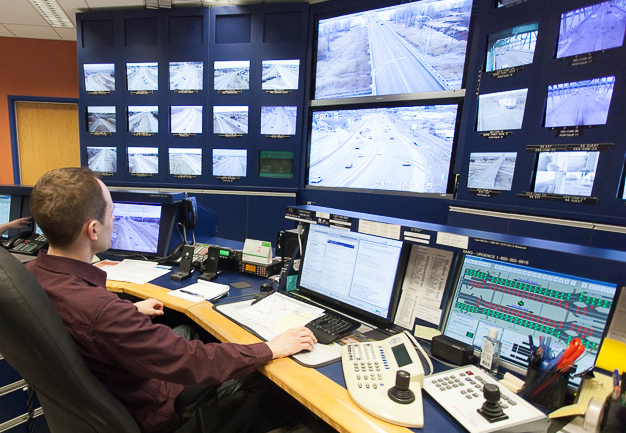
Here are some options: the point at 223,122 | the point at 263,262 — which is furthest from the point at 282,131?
the point at 263,262

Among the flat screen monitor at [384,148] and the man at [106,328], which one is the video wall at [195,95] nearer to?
the flat screen monitor at [384,148]

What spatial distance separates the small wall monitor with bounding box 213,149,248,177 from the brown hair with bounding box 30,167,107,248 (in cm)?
296

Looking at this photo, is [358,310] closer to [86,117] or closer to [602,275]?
[602,275]

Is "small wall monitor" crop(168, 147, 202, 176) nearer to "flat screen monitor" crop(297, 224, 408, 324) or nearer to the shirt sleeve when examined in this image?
"flat screen monitor" crop(297, 224, 408, 324)

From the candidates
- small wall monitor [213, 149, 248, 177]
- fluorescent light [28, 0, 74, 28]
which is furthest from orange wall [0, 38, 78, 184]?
small wall monitor [213, 149, 248, 177]

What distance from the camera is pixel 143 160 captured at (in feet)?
13.5

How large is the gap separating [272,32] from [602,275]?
3.82 m

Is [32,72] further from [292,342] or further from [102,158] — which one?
[292,342]

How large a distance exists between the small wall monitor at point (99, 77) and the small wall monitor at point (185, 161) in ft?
3.74

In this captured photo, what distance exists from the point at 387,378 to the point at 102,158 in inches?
179

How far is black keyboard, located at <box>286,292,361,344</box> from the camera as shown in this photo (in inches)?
47.3

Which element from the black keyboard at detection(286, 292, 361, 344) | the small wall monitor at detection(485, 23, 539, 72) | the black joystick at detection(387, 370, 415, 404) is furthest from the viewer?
the small wall monitor at detection(485, 23, 539, 72)

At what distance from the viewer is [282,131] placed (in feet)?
12.6

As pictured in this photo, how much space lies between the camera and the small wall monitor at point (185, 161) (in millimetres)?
4000
